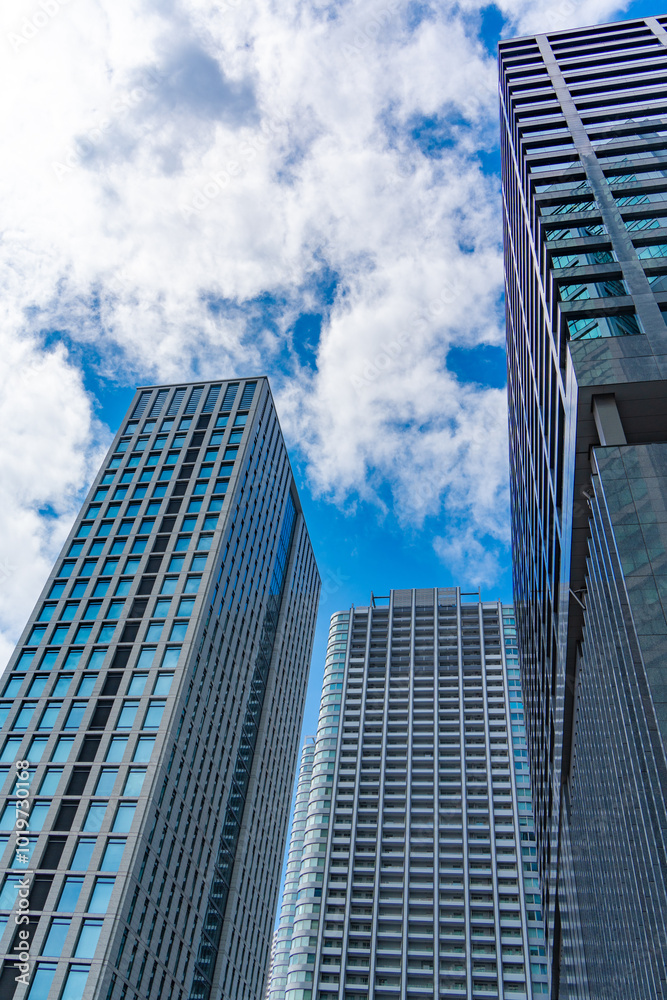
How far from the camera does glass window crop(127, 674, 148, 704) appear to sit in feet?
182

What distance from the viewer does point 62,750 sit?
52469mm

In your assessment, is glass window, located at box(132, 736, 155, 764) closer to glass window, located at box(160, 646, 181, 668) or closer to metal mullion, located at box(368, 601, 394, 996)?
glass window, located at box(160, 646, 181, 668)

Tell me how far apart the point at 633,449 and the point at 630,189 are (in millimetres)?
19614

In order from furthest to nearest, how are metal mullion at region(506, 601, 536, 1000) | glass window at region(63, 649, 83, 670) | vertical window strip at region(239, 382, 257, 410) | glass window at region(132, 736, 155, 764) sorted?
1. metal mullion at region(506, 601, 536, 1000)
2. vertical window strip at region(239, 382, 257, 410)
3. glass window at region(63, 649, 83, 670)
4. glass window at region(132, 736, 155, 764)

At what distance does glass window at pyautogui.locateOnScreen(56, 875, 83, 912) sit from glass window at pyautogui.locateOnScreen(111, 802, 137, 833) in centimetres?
338

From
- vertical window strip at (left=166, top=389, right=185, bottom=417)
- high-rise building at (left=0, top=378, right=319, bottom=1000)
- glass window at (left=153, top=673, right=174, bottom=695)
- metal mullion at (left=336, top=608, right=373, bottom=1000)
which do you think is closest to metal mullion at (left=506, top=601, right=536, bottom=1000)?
metal mullion at (left=336, top=608, right=373, bottom=1000)

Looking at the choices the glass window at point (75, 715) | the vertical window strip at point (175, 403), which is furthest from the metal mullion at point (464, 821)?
the vertical window strip at point (175, 403)

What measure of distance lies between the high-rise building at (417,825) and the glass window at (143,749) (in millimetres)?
58914

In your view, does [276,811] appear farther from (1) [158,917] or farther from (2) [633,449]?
(2) [633,449]

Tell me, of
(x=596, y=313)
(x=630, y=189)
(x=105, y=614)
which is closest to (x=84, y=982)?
(x=105, y=614)

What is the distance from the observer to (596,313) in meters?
35.9

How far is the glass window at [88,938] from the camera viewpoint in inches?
1681

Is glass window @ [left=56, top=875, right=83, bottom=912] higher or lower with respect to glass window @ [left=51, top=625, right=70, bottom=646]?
lower

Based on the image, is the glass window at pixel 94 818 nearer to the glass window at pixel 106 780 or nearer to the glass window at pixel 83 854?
the glass window at pixel 83 854
